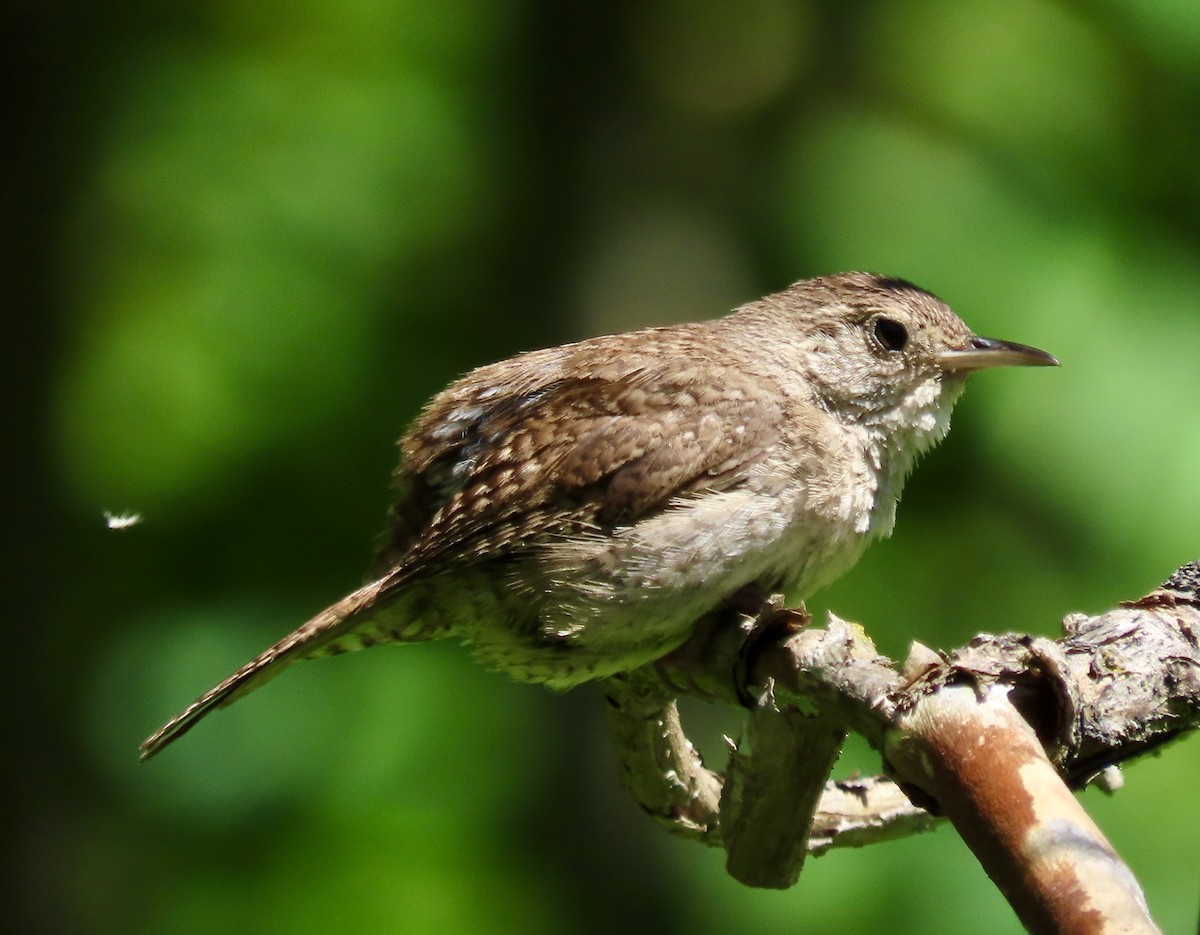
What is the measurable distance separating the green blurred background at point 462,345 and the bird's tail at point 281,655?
81.9 inches

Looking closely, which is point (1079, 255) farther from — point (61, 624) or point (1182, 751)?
point (61, 624)

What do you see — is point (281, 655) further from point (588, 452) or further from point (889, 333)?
point (889, 333)

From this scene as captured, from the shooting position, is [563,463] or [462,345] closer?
[563,463]

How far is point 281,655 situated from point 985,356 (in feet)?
6.62

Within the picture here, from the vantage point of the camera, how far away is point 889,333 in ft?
11.9

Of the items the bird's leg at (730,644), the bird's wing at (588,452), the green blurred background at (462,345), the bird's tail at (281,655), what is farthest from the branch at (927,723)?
the green blurred background at (462,345)

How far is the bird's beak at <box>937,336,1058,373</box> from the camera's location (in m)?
3.48

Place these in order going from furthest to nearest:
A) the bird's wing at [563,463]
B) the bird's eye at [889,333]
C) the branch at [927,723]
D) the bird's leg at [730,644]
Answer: the bird's eye at [889,333]
the bird's wing at [563,463]
the bird's leg at [730,644]
the branch at [927,723]

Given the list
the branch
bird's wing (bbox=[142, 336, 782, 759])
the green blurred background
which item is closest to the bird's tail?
bird's wing (bbox=[142, 336, 782, 759])

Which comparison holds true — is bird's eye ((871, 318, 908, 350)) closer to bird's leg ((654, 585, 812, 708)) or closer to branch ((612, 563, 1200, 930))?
bird's leg ((654, 585, 812, 708))

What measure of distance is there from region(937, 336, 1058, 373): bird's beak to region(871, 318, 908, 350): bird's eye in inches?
4.4

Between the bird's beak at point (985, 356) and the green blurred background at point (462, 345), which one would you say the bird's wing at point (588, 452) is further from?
the green blurred background at point (462, 345)

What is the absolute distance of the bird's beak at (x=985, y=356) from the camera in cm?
348

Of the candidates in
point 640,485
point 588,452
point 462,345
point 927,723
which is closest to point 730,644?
point 640,485
